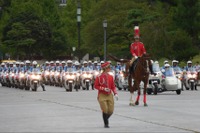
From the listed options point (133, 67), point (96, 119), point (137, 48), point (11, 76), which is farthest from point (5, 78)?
point (96, 119)

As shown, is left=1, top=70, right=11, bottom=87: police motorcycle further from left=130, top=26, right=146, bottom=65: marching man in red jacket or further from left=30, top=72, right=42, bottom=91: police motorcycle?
left=130, top=26, right=146, bottom=65: marching man in red jacket

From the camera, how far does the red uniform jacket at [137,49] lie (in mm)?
30288

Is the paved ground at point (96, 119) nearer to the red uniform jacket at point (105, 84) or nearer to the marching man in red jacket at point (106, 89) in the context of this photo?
the marching man in red jacket at point (106, 89)

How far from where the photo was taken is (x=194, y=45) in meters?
82.0

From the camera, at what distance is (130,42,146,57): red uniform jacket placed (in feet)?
99.4

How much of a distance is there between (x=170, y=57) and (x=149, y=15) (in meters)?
20.4

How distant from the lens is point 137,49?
30734 mm

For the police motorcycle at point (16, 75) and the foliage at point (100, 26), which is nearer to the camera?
the police motorcycle at point (16, 75)

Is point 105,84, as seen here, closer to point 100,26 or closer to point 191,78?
point 191,78

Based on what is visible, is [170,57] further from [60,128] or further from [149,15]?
[60,128]

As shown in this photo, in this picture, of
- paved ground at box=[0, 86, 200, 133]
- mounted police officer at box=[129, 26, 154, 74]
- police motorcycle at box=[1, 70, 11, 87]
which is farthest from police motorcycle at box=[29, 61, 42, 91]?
paved ground at box=[0, 86, 200, 133]

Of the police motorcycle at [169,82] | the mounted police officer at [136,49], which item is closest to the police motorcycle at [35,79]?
the police motorcycle at [169,82]

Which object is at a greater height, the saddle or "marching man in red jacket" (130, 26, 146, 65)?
"marching man in red jacket" (130, 26, 146, 65)

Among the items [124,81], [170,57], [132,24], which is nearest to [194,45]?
[170,57]
